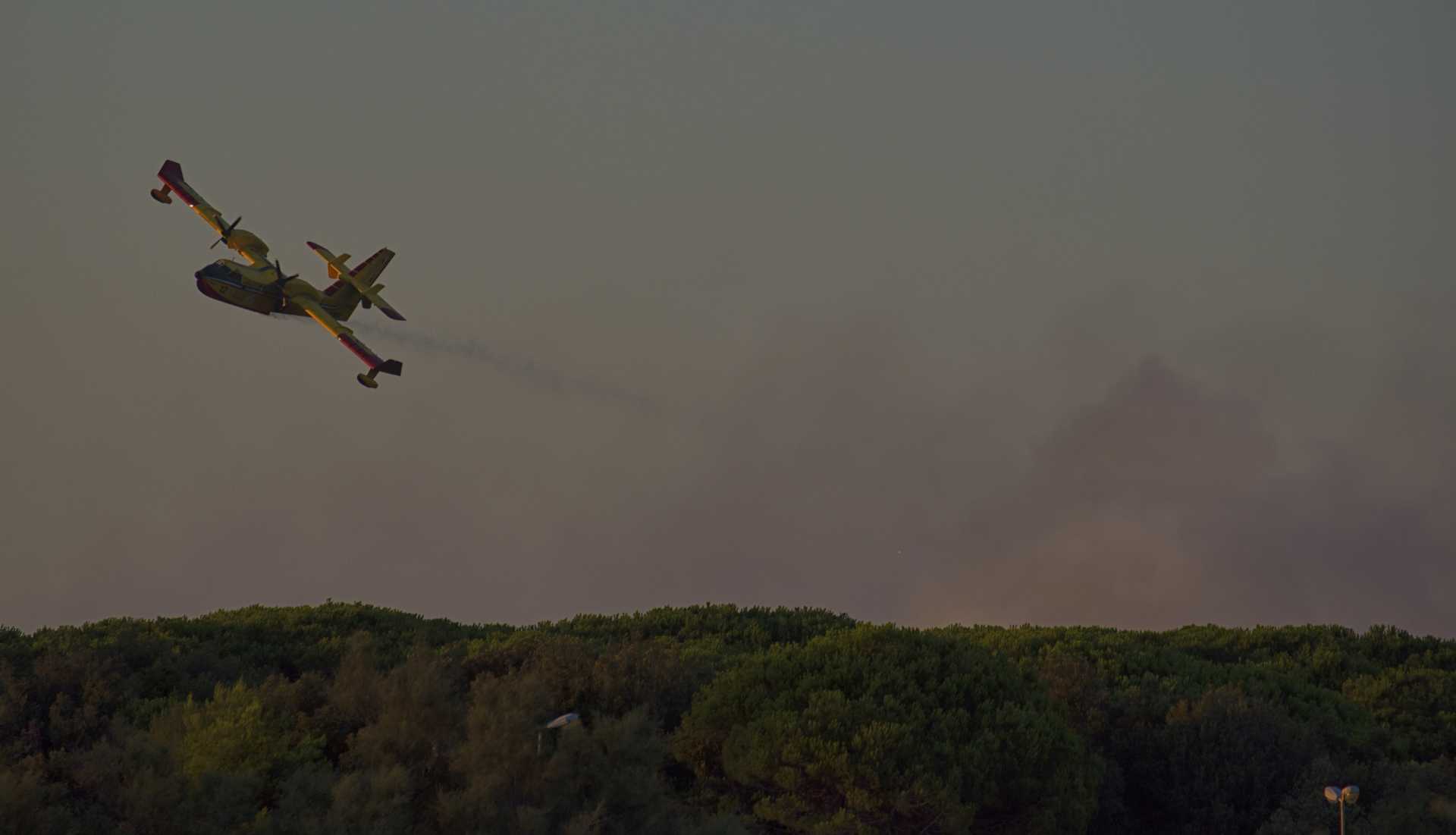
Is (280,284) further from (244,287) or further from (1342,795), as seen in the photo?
(1342,795)

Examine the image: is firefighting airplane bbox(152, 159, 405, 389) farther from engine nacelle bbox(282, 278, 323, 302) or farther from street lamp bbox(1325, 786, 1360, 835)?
street lamp bbox(1325, 786, 1360, 835)

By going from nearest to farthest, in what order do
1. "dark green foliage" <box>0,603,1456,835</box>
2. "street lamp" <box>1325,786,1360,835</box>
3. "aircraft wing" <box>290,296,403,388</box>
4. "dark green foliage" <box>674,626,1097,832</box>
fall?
"dark green foliage" <box>0,603,1456,835</box>, "street lamp" <box>1325,786,1360,835</box>, "dark green foliage" <box>674,626,1097,832</box>, "aircraft wing" <box>290,296,403,388</box>

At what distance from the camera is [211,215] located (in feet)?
186

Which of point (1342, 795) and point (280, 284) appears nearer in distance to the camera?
point (1342, 795)

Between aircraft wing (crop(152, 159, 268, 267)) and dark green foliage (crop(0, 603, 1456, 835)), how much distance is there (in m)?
12.5

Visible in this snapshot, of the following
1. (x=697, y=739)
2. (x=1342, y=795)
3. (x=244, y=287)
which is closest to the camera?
(x=1342, y=795)

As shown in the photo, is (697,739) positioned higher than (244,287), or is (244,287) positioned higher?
(244,287)

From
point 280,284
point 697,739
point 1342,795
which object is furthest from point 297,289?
point 1342,795

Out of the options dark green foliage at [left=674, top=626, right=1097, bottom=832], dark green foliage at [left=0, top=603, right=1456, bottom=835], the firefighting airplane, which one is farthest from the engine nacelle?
dark green foliage at [left=674, top=626, right=1097, bottom=832]

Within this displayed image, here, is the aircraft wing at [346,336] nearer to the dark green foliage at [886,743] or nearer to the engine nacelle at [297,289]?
the engine nacelle at [297,289]

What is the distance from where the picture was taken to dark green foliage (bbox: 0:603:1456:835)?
31.8m

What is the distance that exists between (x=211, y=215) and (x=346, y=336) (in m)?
8.22

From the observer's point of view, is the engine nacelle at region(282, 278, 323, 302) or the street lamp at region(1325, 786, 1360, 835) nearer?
the street lamp at region(1325, 786, 1360, 835)

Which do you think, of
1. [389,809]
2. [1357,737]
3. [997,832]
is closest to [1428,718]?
[1357,737]
